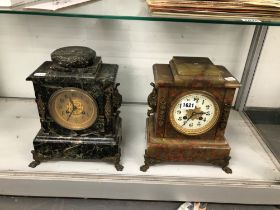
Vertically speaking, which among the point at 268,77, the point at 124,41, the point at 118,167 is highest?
the point at 124,41

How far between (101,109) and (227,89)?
464 millimetres

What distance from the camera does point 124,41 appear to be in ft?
4.33

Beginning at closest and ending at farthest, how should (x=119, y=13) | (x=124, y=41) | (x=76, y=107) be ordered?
(x=119, y=13)
(x=76, y=107)
(x=124, y=41)

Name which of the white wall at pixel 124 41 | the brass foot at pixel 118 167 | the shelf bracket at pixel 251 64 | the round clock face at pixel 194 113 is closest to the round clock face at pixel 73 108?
the brass foot at pixel 118 167

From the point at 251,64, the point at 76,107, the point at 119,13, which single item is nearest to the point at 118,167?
the point at 76,107

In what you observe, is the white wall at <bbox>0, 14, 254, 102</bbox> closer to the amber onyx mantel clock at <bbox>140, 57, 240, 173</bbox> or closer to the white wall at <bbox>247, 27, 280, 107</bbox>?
the white wall at <bbox>247, 27, 280, 107</bbox>

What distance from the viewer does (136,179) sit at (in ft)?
3.21

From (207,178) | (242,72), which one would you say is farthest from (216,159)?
(242,72)

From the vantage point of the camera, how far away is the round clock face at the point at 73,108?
3.06ft

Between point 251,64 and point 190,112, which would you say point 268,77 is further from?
point 190,112

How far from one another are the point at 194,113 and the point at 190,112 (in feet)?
0.05

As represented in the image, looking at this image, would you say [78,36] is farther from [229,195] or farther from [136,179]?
[229,195]

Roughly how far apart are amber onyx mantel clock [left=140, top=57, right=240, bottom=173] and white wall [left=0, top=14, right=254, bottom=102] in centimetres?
33

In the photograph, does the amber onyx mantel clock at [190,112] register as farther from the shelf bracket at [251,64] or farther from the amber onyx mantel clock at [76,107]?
the shelf bracket at [251,64]
